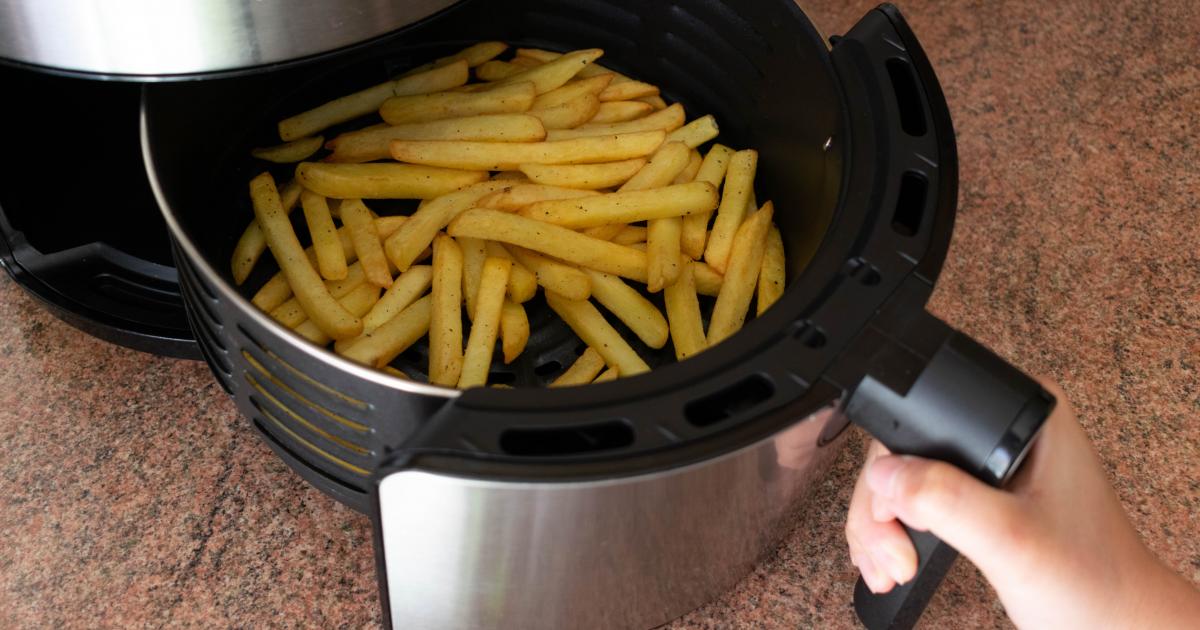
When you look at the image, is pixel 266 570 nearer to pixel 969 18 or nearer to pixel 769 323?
pixel 769 323

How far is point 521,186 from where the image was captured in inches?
43.8

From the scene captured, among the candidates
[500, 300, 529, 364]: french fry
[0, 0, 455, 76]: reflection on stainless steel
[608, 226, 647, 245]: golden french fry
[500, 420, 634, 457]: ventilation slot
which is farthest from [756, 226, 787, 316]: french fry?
[0, 0, 455, 76]: reflection on stainless steel

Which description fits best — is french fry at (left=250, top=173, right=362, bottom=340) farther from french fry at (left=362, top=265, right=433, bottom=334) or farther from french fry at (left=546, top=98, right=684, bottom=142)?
french fry at (left=546, top=98, right=684, bottom=142)

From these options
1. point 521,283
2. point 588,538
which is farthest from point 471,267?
point 588,538

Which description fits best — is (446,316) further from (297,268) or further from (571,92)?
(571,92)

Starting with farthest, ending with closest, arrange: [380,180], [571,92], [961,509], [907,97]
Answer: [571,92] < [380,180] < [907,97] < [961,509]

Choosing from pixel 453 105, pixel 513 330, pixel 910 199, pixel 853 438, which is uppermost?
pixel 910 199

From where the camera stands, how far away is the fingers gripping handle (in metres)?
0.73

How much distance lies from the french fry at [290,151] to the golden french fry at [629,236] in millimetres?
342

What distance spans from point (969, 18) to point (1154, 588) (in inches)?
40.4

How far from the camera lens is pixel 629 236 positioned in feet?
3.83

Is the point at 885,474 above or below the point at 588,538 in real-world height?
above

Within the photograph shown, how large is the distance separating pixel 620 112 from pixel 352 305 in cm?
38

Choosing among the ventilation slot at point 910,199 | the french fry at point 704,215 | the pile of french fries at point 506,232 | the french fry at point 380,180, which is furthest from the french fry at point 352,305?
the ventilation slot at point 910,199
